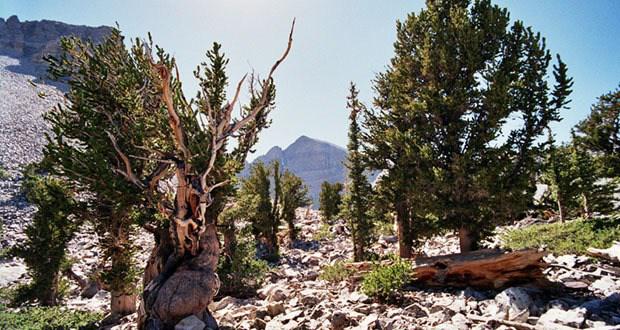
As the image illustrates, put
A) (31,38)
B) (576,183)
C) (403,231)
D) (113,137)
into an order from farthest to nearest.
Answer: (31,38) → (576,183) → (403,231) → (113,137)

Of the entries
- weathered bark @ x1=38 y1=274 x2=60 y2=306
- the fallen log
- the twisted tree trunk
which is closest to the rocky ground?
the fallen log

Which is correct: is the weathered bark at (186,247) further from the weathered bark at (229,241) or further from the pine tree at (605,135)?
the pine tree at (605,135)

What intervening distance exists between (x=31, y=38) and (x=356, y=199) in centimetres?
16625

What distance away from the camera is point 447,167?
10.5m

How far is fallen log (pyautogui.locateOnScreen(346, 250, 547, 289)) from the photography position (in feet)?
25.7

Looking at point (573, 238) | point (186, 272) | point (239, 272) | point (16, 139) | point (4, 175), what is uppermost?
point (16, 139)

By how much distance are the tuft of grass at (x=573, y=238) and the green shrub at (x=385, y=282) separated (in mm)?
7353

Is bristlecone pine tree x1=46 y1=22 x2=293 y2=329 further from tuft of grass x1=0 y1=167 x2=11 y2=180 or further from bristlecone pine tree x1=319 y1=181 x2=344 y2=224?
tuft of grass x1=0 y1=167 x2=11 y2=180

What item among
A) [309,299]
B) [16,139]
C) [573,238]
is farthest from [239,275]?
[16,139]

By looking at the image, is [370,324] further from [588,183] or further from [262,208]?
[588,183]

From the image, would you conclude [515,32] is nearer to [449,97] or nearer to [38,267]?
[449,97]

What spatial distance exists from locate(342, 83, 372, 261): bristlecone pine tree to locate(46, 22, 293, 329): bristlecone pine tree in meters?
7.81

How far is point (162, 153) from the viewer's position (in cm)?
748

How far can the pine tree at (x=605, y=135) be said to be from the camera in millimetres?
20812
